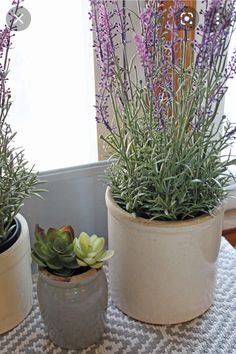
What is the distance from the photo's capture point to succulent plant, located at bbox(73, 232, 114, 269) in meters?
0.72

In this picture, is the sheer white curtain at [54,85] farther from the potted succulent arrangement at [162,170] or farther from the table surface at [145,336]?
the table surface at [145,336]

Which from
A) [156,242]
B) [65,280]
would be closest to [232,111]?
[156,242]

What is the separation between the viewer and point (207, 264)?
80cm

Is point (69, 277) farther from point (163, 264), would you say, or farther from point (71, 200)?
point (71, 200)

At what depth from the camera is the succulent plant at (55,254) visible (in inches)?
28.3

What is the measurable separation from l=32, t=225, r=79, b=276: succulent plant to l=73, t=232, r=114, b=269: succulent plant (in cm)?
1

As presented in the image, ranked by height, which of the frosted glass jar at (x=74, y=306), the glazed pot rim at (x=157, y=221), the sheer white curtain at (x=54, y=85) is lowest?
the frosted glass jar at (x=74, y=306)

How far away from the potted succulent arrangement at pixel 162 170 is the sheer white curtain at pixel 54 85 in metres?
0.18

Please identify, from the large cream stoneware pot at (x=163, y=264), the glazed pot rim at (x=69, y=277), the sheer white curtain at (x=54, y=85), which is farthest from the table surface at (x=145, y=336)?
the sheer white curtain at (x=54, y=85)

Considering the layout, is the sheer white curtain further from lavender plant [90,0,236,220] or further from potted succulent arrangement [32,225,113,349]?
potted succulent arrangement [32,225,113,349]

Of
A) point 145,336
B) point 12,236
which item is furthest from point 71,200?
point 145,336

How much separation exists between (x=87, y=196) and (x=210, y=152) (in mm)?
348

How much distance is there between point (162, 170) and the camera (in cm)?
73

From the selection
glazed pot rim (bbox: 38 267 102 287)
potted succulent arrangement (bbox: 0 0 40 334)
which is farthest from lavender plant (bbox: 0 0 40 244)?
glazed pot rim (bbox: 38 267 102 287)
